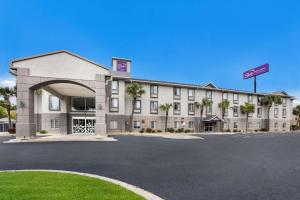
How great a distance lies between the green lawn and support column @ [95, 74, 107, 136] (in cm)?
1269

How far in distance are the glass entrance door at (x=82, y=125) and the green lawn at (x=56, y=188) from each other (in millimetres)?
24902

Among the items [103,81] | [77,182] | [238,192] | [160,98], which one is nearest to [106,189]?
[77,182]

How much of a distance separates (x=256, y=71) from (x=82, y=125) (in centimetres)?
5668

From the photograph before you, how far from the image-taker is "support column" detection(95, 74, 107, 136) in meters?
19.3

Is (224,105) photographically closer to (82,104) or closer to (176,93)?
(176,93)

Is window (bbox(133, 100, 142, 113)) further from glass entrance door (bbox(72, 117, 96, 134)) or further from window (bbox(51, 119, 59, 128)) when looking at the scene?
window (bbox(51, 119, 59, 128))

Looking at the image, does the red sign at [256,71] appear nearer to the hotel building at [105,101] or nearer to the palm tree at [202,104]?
the hotel building at [105,101]

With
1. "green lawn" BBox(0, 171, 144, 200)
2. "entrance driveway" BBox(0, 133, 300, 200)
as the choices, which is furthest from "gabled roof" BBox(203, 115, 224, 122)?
"green lawn" BBox(0, 171, 144, 200)

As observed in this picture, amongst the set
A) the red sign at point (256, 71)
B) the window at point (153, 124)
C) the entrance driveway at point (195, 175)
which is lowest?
the window at point (153, 124)

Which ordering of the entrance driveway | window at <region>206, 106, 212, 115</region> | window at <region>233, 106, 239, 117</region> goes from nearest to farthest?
the entrance driveway → window at <region>206, 106, 212, 115</region> → window at <region>233, 106, 239, 117</region>

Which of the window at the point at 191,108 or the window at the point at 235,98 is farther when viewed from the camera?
the window at the point at 235,98

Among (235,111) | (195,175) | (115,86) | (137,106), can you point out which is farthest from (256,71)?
(195,175)

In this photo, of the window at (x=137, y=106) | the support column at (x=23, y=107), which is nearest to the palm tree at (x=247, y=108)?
the window at (x=137, y=106)

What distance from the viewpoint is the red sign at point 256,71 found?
6048cm
